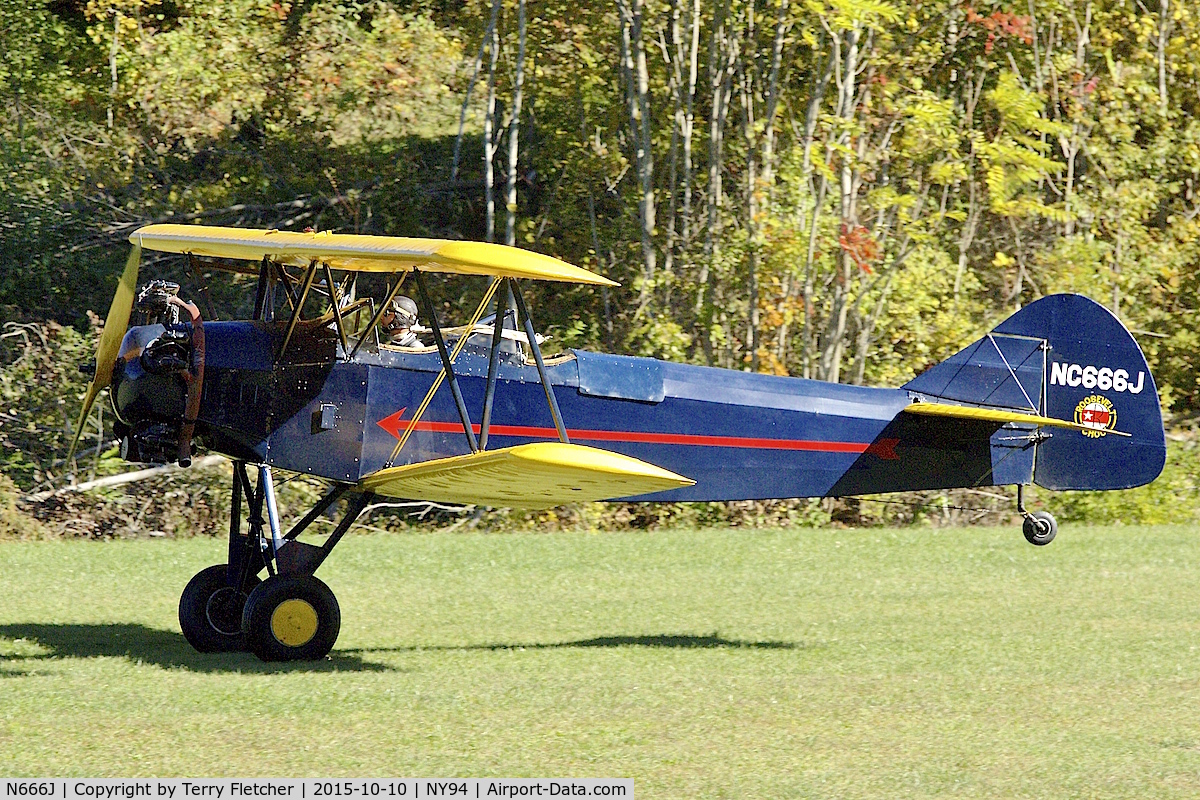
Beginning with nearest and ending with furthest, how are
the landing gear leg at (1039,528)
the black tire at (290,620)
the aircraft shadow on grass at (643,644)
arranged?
the black tire at (290,620), the aircraft shadow on grass at (643,644), the landing gear leg at (1039,528)

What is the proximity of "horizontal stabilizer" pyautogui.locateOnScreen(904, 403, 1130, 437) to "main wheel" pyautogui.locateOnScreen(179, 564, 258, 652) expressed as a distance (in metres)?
4.05

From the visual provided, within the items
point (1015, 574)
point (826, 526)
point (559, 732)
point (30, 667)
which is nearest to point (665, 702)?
point (559, 732)

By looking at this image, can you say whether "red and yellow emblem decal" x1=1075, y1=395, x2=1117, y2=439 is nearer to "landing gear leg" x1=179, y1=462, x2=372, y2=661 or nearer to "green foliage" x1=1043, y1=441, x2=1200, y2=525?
"landing gear leg" x1=179, y1=462, x2=372, y2=661

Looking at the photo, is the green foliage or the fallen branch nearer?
the fallen branch

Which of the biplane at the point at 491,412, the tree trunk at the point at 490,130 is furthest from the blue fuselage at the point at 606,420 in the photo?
the tree trunk at the point at 490,130

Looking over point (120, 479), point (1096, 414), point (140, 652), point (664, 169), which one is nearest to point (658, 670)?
point (140, 652)

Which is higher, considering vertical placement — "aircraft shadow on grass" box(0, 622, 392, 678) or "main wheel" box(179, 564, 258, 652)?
"main wheel" box(179, 564, 258, 652)

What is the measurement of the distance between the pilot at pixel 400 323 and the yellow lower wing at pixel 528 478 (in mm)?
816

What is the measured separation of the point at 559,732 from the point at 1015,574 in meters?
6.01

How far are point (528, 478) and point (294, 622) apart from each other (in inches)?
68.5

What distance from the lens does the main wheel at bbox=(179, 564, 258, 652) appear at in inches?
324

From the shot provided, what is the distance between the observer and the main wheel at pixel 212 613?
27.0 feet

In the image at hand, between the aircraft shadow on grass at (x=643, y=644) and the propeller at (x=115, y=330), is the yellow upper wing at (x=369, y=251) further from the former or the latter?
the aircraft shadow on grass at (x=643, y=644)

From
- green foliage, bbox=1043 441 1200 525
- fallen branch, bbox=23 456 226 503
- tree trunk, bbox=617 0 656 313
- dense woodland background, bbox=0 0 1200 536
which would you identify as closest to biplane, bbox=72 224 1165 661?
fallen branch, bbox=23 456 226 503
